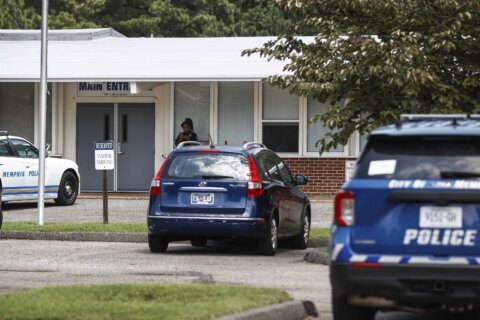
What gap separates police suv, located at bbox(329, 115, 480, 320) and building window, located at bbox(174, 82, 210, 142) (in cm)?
2327

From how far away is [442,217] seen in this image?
9289mm

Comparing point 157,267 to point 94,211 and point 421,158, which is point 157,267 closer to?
point 421,158

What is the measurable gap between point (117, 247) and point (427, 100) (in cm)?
524

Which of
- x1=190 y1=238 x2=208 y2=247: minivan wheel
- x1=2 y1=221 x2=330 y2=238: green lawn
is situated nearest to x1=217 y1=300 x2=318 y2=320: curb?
x1=190 y1=238 x2=208 y2=247: minivan wheel

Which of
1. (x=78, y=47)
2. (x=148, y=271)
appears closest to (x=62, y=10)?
(x=78, y=47)

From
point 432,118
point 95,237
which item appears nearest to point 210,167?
point 95,237

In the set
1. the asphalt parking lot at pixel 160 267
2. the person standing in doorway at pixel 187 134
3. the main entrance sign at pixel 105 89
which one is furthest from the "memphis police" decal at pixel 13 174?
the main entrance sign at pixel 105 89

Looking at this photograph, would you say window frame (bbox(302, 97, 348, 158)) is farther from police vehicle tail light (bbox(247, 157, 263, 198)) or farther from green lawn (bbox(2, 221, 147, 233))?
police vehicle tail light (bbox(247, 157, 263, 198))

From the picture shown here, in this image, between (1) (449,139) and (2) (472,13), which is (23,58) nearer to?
(2) (472,13)

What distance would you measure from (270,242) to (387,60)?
3110 mm

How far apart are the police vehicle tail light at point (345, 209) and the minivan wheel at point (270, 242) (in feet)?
26.4

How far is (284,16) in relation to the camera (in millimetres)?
64750

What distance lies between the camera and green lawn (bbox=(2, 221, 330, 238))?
20547 mm

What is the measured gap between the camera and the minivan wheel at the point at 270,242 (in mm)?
17641
